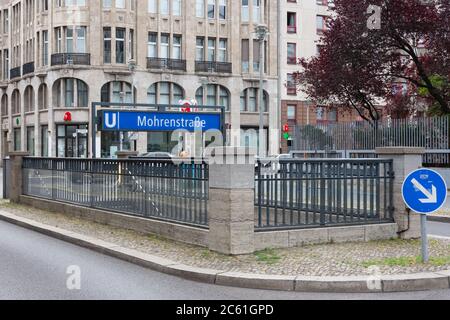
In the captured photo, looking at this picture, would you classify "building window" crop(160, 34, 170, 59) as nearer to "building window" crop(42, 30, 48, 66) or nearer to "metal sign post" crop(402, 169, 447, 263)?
"building window" crop(42, 30, 48, 66)

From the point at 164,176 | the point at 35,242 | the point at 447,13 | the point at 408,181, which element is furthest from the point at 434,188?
the point at 447,13

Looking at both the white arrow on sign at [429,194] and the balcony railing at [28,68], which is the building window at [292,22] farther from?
the white arrow on sign at [429,194]

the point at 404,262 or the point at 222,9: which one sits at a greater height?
the point at 222,9

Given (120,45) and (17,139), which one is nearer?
(120,45)

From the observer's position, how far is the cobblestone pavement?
25.2 ft

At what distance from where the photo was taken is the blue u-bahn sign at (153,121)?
14.4 metres

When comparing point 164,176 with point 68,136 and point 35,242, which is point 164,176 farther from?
point 68,136

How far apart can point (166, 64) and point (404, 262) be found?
45.3 m

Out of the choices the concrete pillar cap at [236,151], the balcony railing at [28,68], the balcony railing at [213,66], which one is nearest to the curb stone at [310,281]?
the concrete pillar cap at [236,151]

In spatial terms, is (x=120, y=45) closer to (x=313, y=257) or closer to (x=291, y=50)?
(x=291, y=50)

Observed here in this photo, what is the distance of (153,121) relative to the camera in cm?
1489

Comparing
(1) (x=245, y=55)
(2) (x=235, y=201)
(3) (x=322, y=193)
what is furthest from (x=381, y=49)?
(1) (x=245, y=55)

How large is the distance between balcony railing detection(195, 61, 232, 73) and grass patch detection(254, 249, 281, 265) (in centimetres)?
4523

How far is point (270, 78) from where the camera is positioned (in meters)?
56.2
